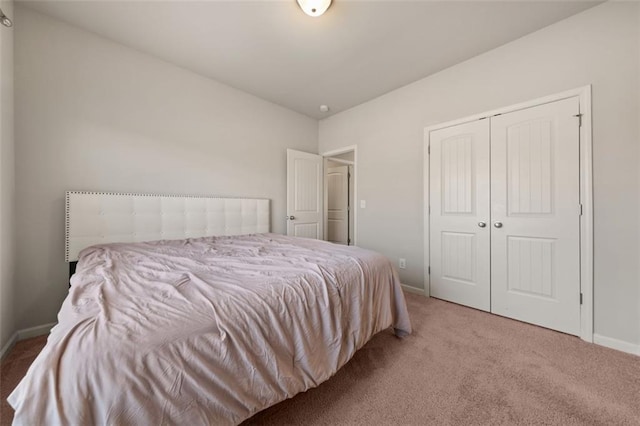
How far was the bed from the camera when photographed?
2.06 feet

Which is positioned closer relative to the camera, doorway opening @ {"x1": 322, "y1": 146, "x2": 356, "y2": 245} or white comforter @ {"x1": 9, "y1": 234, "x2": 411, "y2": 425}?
white comforter @ {"x1": 9, "y1": 234, "x2": 411, "y2": 425}

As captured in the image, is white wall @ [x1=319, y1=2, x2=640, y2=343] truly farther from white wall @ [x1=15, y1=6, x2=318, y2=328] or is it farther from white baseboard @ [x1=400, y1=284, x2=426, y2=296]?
white wall @ [x1=15, y1=6, x2=318, y2=328]

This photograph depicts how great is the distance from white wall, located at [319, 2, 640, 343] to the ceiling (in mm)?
167

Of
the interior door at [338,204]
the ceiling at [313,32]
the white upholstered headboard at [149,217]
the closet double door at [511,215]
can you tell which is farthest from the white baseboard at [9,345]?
the interior door at [338,204]

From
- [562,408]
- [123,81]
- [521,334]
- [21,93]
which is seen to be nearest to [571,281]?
[521,334]

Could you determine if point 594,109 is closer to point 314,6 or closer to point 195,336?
point 314,6

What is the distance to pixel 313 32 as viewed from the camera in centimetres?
217

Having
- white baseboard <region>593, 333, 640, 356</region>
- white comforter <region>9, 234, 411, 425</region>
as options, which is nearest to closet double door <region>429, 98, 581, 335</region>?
white baseboard <region>593, 333, 640, 356</region>

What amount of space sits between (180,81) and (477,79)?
3.34 metres

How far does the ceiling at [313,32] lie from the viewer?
1921 millimetres

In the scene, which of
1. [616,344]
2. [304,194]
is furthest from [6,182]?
[616,344]

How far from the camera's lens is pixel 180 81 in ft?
9.01

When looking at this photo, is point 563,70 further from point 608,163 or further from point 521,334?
point 521,334

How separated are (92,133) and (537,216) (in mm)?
4256
